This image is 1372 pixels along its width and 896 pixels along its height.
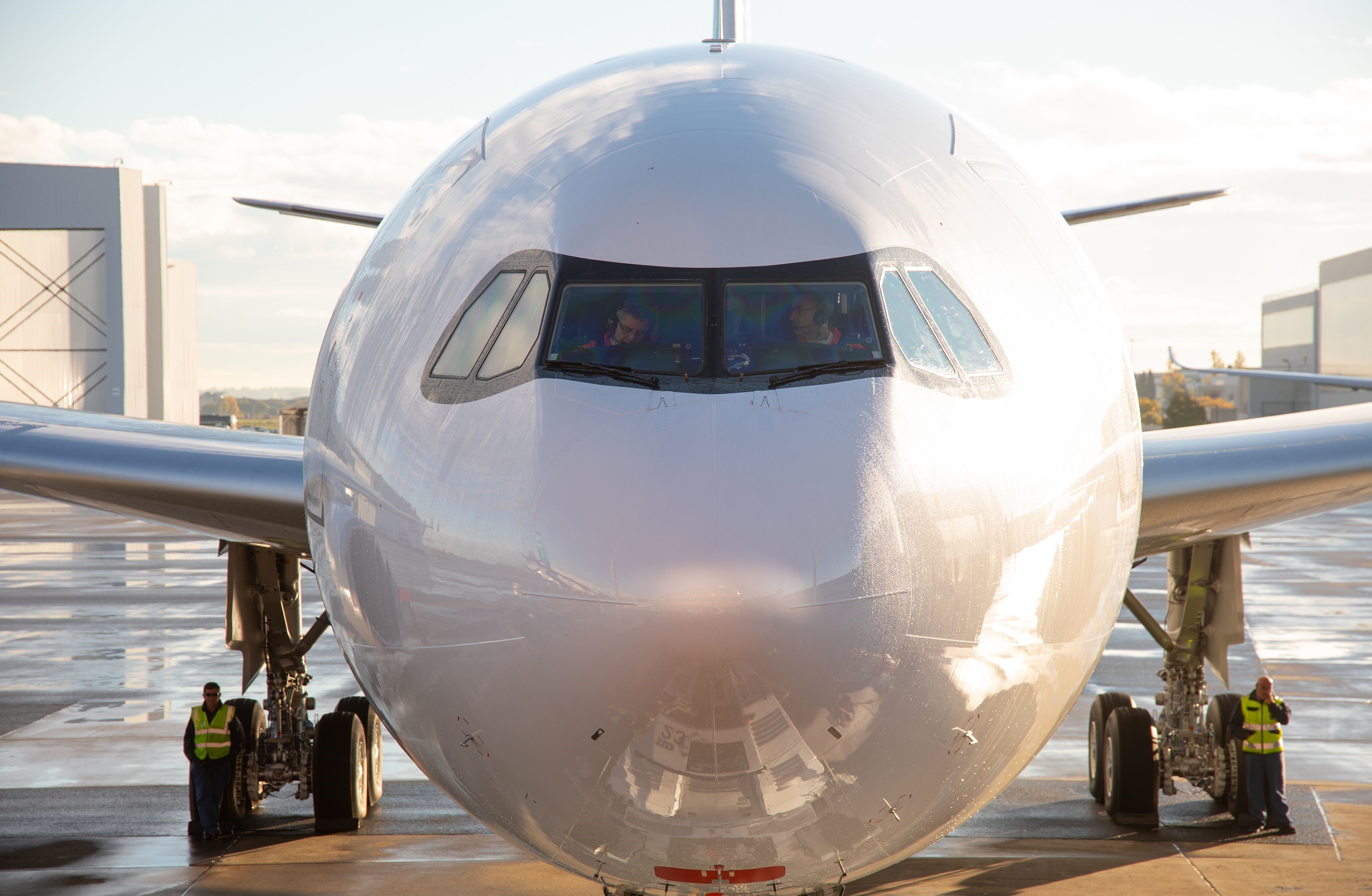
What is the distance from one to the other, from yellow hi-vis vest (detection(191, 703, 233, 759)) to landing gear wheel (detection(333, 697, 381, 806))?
2.81 ft

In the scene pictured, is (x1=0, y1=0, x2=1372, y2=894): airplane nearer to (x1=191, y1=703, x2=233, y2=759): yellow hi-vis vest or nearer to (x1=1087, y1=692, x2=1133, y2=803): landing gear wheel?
(x1=191, y1=703, x2=233, y2=759): yellow hi-vis vest

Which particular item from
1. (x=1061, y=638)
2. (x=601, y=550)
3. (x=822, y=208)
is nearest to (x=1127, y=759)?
(x=1061, y=638)

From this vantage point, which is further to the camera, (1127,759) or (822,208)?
(1127,759)

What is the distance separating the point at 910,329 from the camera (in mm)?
3934

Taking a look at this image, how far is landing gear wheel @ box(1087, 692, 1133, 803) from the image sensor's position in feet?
35.1

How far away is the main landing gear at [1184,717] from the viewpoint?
398 inches

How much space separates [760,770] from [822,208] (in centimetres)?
185

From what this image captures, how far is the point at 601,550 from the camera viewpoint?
10.5ft

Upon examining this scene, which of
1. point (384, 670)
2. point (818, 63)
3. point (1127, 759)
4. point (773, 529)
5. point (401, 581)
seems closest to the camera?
point (773, 529)

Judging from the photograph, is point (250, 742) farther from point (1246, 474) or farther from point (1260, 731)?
point (1260, 731)

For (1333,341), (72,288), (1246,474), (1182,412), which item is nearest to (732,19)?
(1246,474)

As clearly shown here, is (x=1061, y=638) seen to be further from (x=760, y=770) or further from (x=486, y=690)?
(x=486, y=690)

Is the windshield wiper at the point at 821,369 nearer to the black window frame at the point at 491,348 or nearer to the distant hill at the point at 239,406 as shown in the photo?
the black window frame at the point at 491,348

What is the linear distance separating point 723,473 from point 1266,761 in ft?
28.2
